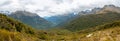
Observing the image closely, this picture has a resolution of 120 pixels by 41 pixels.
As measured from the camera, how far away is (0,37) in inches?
4171

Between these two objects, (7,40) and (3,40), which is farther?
(7,40)

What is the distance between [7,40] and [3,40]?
24.9 feet

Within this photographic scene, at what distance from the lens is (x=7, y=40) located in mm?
111812

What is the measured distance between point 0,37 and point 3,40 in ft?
8.50

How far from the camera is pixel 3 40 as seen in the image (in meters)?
104

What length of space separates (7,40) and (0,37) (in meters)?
6.35
